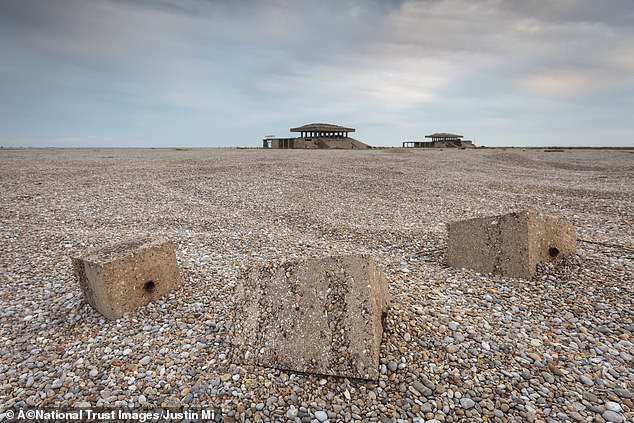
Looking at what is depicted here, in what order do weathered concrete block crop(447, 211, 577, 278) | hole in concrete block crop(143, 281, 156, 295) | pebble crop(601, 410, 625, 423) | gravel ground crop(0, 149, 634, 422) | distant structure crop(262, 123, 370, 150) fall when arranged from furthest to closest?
distant structure crop(262, 123, 370, 150) → weathered concrete block crop(447, 211, 577, 278) → hole in concrete block crop(143, 281, 156, 295) → gravel ground crop(0, 149, 634, 422) → pebble crop(601, 410, 625, 423)

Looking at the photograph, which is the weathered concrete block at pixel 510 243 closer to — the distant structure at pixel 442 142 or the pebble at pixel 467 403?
the pebble at pixel 467 403

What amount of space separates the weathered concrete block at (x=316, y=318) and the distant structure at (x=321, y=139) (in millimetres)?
50210

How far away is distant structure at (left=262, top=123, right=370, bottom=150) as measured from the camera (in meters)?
55.0

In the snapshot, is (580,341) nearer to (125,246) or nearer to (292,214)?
(125,246)

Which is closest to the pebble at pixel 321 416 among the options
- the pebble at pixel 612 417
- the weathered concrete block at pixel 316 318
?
the weathered concrete block at pixel 316 318

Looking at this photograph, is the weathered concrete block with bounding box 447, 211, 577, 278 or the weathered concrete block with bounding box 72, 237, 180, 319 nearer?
the weathered concrete block with bounding box 72, 237, 180, 319

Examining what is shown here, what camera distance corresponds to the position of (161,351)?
14.2ft

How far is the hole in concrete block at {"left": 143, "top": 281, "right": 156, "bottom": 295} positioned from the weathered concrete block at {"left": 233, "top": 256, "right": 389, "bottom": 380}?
1.78 meters

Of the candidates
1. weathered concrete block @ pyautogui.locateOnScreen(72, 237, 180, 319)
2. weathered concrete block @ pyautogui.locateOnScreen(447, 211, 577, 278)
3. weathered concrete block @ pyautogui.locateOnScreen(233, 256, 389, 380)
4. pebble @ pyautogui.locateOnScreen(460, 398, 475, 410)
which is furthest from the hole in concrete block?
weathered concrete block @ pyautogui.locateOnScreen(447, 211, 577, 278)

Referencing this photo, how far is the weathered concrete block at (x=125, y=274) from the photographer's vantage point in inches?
193

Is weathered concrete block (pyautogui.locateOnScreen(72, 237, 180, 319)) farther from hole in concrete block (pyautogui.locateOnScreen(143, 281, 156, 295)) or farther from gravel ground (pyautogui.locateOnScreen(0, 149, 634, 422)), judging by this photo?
gravel ground (pyautogui.locateOnScreen(0, 149, 634, 422))

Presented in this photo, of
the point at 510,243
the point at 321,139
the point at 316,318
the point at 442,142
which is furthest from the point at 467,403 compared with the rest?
the point at 442,142

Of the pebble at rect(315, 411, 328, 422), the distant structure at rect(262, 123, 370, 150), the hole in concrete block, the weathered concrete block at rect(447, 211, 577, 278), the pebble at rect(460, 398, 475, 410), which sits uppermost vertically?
the distant structure at rect(262, 123, 370, 150)

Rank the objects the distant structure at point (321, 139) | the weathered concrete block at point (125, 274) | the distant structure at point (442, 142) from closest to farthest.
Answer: the weathered concrete block at point (125, 274)
the distant structure at point (321, 139)
the distant structure at point (442, 142)
